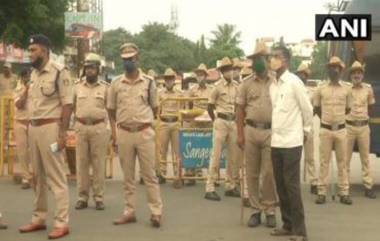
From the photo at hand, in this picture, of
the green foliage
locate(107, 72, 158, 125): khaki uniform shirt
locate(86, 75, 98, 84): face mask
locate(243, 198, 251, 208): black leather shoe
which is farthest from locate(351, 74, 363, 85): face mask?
the green foliage

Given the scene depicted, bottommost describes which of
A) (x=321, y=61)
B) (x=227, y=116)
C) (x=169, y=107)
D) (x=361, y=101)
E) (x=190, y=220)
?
(x=190, y=220)

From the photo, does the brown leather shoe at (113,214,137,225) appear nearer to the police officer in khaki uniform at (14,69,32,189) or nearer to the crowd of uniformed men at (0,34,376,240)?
the crowd of uniformed men at (0,34,376,240)

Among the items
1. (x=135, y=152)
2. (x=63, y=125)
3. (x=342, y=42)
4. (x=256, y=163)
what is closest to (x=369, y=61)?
(x=342, y=42)

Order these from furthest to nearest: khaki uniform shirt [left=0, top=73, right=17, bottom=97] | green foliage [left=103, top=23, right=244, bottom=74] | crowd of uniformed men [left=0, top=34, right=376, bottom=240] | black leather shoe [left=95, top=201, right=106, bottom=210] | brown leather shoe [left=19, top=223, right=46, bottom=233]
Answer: green foliage [left=103, top=23, right=244, bottom=74] < khaki uniform shirt [left=0, top=73, right=17, bottom=97] < black leather shoe [left=95, top=201, right=106, bottom=210] < brown leather shoe [left=19, top=223, right=46, bottom=233] < crowd of uniformed men [left=0, top=34, right=376, bottom=240]

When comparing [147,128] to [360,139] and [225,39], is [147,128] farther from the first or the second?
[225,39]

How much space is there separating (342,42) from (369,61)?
538mm

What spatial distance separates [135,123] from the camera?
8750 mm

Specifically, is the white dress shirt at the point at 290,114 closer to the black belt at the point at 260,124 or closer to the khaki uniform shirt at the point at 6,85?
the black belt at the point at 260,124

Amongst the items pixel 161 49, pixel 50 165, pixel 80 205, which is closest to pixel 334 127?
pixel 80 205

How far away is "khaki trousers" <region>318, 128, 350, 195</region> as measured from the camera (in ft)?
34.8

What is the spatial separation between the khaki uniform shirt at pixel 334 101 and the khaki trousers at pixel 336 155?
0.57ft

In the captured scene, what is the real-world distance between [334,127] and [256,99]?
7.58 feet

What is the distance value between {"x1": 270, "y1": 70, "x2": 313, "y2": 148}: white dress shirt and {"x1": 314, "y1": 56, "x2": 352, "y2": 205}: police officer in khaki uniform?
8.73ft

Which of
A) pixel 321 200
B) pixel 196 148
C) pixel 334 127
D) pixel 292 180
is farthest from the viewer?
pixel 196 148
